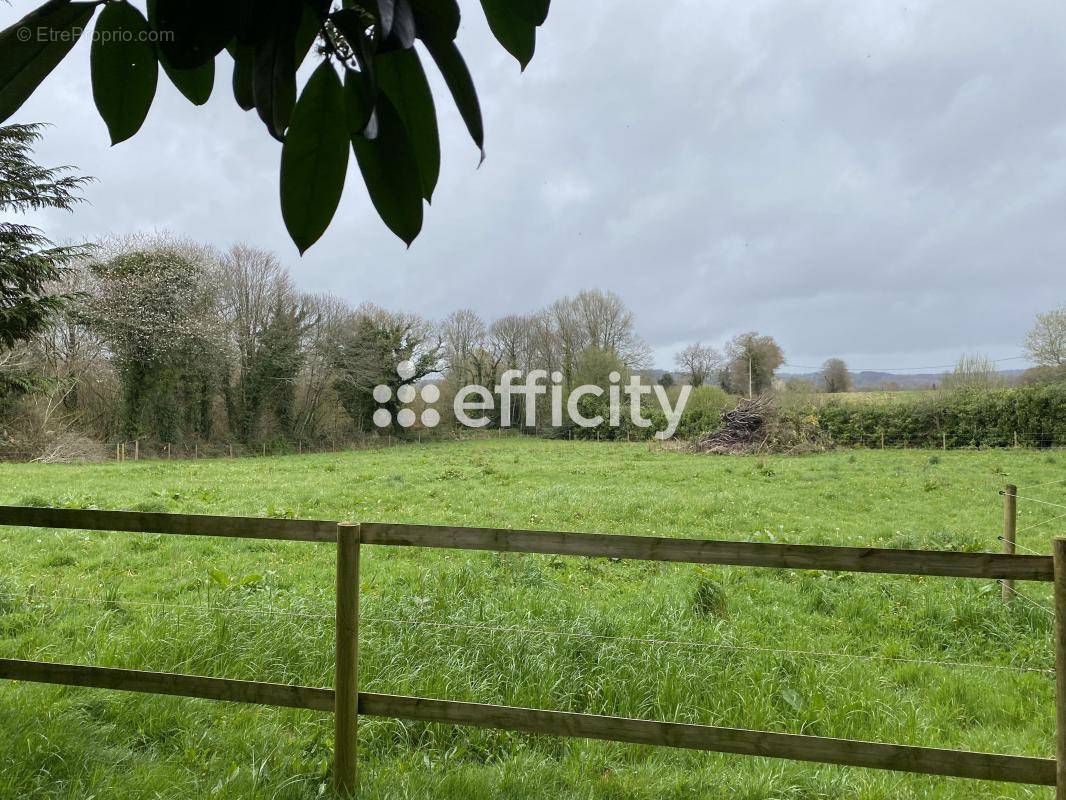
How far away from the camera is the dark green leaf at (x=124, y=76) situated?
46cm

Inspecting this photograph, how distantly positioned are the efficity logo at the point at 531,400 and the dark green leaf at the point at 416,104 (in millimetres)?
23650

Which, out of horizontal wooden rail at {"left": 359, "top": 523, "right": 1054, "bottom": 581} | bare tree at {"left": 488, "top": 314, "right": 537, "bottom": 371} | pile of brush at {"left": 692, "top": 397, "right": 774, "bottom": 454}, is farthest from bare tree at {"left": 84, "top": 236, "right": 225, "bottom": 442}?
horizontal wooden rail at {"left": 359, "top": 523, "right": 1054, "bottom": 581}

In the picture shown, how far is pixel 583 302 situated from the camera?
1211 inches

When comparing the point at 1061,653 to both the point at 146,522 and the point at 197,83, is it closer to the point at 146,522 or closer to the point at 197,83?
the point at 197,83

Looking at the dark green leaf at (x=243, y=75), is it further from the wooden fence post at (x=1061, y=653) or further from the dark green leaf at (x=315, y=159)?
the wooden fence post at (x=1061, y=653)

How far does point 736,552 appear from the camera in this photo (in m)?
1.93

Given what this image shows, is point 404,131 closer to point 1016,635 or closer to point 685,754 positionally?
point 685,754

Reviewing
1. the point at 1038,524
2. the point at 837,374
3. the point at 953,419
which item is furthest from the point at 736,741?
the point at 837,374

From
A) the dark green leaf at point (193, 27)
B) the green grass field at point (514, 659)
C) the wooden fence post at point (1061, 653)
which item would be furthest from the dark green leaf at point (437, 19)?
the green grass field at point (514, 659)

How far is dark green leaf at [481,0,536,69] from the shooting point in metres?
0.45

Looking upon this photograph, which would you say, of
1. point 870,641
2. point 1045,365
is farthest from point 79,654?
point 1045,365

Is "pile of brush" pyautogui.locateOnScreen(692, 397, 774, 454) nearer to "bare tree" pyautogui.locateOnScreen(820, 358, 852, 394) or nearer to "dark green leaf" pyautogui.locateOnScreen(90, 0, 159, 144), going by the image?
"bare tree" pyautogui.locateOnScreen(820, 358, 852, 394)

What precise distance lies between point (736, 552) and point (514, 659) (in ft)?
5.81

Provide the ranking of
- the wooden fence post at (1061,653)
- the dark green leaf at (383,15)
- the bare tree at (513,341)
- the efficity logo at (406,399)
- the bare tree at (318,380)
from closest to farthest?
the dark green leaf at (383,15)
the wooden fence post at (1061,653)
the bare tree at (318,380)
the efficity logo at (406,399)
the bare tree at (513,341)
